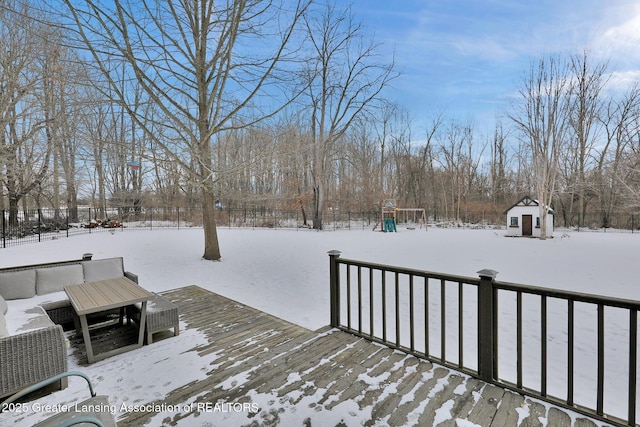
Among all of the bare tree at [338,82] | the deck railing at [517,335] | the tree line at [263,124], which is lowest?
the deck railing at [517,335]

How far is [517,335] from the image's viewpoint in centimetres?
225

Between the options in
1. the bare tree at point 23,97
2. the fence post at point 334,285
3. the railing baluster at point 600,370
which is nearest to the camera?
the railing baluster at point 600,370

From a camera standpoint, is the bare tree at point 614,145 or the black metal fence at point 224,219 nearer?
the black metal fence at point 224,219

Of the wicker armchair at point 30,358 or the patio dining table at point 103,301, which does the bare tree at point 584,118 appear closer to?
the patio dining table at point 103,301

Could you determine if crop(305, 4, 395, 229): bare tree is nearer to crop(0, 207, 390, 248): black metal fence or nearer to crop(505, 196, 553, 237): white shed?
crop(0, 207, 390, 248): black metal fence

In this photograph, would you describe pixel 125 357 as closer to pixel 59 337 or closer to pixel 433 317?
pixel 59 337

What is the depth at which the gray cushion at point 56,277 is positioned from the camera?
379 cm

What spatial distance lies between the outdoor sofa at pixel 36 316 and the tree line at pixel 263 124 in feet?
12.2

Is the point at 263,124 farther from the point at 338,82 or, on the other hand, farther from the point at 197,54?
the point at 338,82

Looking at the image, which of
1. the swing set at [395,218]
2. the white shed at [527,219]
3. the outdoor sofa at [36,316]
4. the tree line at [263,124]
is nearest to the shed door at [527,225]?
the white shed at [527,219]

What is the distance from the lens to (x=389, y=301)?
18.5 ft

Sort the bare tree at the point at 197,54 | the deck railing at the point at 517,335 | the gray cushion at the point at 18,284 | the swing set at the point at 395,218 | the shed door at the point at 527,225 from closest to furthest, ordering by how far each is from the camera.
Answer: the deck railing at the point at 517,335, the gray cushion at the point at 18,284, the bare tree at the point at 197,54, the shed door at the point at 527,225, the swing set at the point at 395,218

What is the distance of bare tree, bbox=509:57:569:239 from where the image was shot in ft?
49.6

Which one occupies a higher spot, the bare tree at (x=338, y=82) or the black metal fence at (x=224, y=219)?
the bare tree at (x=338, y=82)
